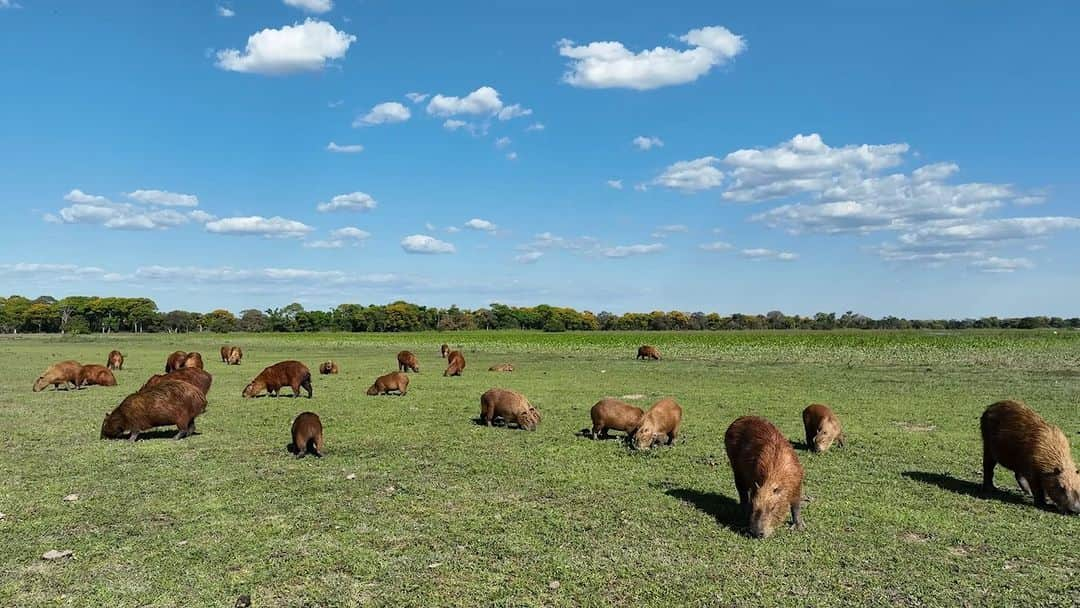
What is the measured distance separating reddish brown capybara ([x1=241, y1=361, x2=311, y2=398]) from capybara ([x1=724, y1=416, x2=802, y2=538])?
13965 mm

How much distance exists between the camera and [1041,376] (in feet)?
80.4

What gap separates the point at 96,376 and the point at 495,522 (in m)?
19.4

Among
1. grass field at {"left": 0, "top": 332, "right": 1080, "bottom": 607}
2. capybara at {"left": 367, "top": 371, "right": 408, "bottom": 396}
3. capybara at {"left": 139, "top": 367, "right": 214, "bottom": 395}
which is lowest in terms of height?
grass field at {"left": 0, "top": 332, "right": 1080, "bottom": 607}

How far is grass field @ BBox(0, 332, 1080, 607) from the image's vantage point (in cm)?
547

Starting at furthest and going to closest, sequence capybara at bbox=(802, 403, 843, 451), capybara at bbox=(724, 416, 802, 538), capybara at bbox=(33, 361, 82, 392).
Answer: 1. capybara at bbox=(33, 361, 82, 392)
2. capybara at bbox=(802, 403, 843, 451)
3. capybara at bbox=(724, 416, 802, 538)

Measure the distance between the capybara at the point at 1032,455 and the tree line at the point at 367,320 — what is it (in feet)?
410

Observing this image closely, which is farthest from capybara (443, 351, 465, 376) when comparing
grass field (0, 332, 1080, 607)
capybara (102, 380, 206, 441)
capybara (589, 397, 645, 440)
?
capybara (589, 397, 645, 440)

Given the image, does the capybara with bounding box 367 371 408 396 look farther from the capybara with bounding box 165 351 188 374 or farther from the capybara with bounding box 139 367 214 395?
the capybara with bounding box 165 351 188 374

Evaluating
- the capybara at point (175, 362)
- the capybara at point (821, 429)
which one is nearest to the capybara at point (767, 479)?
the capybara at point (821, 429)

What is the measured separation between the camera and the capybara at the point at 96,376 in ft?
68.1

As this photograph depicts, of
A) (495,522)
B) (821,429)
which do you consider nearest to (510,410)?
(821,429)

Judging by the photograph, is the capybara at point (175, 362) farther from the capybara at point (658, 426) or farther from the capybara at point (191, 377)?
the capybara at point (658, 426)

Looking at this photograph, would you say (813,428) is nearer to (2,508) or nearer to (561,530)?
(561,530)

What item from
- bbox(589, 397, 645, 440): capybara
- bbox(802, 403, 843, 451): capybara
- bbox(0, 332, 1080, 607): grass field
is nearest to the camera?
bbox(0, 332, 1080, 607): grass field
